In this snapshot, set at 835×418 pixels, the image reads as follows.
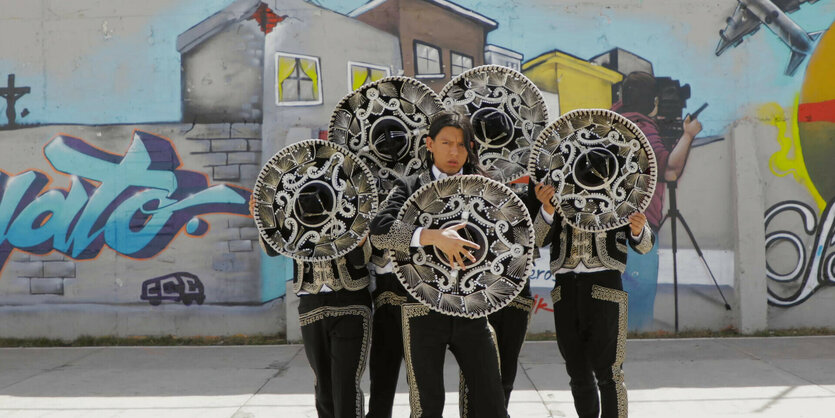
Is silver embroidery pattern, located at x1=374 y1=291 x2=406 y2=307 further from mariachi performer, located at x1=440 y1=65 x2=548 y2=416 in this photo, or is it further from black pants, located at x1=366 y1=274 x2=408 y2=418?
mariachi performer, located at x1=440 y1=65 x2=548 y2=416

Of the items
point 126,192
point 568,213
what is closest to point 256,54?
point 126,192

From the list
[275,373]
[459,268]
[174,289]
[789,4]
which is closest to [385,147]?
[459,268]

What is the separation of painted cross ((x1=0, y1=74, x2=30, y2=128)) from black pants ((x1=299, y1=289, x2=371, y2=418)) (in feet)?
19.5

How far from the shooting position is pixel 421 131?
3863mm

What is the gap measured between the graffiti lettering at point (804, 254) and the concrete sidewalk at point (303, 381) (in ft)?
1.79

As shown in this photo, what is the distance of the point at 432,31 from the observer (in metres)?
7.74

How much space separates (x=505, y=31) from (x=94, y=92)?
14.8ft

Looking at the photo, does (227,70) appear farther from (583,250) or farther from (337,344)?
(583,250)

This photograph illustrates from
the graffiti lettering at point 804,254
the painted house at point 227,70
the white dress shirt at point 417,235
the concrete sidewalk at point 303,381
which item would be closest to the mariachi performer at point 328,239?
the white dress shirt at point 417,235

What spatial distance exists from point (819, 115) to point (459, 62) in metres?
3.87

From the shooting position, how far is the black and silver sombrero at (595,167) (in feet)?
12.0

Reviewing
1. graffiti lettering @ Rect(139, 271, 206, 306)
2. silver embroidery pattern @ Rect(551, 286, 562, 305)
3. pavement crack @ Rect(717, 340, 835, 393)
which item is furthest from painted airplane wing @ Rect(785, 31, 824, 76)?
graffiti lettering @ Rect(139, 271, 206, 306)

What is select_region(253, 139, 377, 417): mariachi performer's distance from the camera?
3.56 meters

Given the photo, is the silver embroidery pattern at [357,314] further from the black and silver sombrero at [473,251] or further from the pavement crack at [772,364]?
the pavement crack at [772,364]
